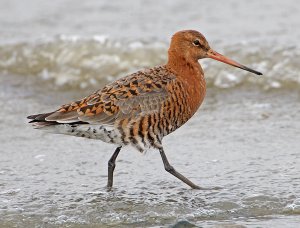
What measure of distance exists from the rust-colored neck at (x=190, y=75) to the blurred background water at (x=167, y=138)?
2.56ft

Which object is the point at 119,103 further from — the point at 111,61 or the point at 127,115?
the point at 111,61

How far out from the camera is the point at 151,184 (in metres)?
7.66

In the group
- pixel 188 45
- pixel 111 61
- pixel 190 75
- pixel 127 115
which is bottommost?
pixel 127 115

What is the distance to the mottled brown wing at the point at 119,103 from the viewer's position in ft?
24.0

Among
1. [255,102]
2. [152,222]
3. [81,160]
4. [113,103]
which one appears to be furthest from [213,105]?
[152,222]

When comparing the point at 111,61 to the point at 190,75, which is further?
the point at 111,61

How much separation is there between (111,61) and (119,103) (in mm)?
4892

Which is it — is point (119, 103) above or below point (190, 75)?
below

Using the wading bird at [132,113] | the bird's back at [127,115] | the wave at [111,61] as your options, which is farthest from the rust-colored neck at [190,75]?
the wave at [111,61]

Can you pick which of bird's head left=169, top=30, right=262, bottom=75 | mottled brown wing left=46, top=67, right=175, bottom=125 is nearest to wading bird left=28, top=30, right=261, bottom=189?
mottled brown wing left=46, top=67, right=175, bottom=125

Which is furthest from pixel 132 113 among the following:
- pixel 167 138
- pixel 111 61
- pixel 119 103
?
pixel 111 61

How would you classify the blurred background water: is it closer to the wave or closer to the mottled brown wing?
the wave

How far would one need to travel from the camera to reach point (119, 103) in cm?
736

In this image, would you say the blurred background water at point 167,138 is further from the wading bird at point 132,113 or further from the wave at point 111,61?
the wading bird at point 132,113
